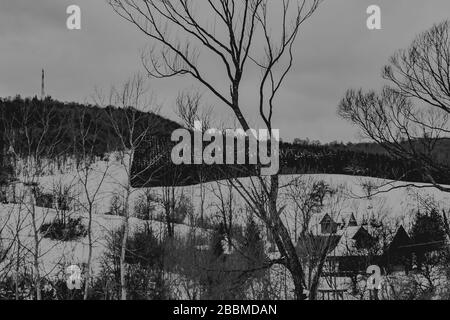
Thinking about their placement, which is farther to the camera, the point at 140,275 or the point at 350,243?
the point at 350,243

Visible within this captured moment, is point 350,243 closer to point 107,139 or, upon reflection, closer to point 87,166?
point 107,139

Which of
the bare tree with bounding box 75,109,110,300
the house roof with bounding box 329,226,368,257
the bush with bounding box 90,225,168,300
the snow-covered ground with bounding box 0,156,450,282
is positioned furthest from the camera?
the house roof with bounding box 329,226,368,257

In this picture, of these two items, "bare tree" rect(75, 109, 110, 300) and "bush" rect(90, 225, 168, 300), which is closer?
"bare tree" rect(75, 109, 110, 300)

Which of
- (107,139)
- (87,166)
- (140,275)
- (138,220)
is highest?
(107,139)

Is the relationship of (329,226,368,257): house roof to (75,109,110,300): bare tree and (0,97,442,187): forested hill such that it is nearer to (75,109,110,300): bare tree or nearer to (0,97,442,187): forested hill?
(0,97,442,187): forested hill

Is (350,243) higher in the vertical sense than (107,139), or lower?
lower

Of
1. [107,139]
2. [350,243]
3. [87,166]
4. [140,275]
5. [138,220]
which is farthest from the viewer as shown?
[138,220]

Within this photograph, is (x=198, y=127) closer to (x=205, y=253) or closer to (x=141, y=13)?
(x=141, y=13)

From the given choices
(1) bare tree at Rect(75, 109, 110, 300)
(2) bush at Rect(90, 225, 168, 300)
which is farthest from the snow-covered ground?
(2) bush at Rect(90, 225, 168, 300)

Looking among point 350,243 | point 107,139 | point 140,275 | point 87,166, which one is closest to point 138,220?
point 350,243

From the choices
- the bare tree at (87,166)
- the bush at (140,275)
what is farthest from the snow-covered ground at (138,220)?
the bush at (140,275)

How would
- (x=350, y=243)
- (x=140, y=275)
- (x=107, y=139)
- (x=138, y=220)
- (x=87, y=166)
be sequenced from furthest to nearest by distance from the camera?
(x=138, y=220) < (x=350, y=243) < (x=140, y=275) < (x=107, y=139) < (x=87, y=166)

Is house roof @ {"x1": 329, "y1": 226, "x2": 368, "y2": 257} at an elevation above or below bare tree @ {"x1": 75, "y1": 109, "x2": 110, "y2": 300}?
below
